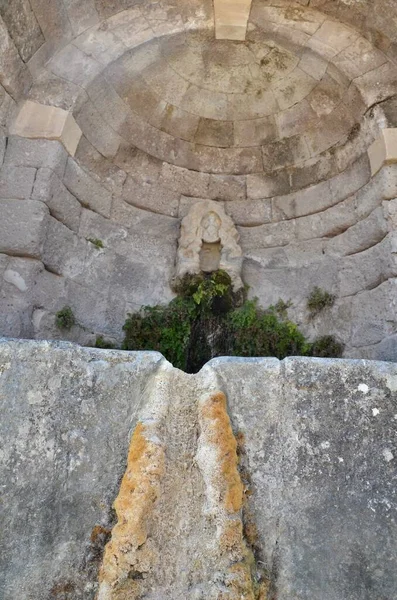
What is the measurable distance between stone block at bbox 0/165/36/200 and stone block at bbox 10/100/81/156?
396 millimetres

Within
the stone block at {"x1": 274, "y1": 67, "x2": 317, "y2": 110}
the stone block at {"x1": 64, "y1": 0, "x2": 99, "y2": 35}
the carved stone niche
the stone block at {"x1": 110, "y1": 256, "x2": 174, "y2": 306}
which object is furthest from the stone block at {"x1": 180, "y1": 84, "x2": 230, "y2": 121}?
the stone block at {"x1": 110, "y1": 256, "x2": 174, "y2": 306}

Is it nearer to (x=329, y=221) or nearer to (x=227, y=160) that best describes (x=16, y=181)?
(x=227, y=160)

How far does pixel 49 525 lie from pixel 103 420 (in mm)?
558

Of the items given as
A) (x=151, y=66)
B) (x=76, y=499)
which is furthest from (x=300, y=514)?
(x=151, y=66)

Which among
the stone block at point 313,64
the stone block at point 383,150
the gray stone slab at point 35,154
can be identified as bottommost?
the gray stone slab at point 35,154

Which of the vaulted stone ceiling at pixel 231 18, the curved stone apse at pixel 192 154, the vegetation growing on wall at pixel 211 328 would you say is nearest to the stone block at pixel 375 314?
the curved stone apse at pixel 192 154

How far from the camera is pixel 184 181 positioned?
605 cm

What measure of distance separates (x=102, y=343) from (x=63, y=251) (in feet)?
3.21

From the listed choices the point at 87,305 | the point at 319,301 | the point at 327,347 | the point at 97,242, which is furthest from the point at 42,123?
the point at 327,347

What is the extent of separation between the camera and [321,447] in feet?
8.96

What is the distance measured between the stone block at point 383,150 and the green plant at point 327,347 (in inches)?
66.3

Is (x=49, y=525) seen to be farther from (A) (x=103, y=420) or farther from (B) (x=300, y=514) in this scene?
(B) (x=300, y=514)

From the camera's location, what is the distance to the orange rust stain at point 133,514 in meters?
2.35

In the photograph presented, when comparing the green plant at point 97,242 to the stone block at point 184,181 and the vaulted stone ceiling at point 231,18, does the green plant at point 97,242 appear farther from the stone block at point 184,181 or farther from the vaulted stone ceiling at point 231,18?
the vaulted stone ceiling at point 231,18
